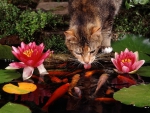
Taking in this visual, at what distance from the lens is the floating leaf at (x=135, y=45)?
398 centimetres

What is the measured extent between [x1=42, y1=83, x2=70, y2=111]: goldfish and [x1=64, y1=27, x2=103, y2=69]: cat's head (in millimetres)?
513

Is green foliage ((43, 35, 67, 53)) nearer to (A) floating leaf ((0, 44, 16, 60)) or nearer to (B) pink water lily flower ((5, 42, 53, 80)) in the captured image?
(A) floating leaf ((0, 44, 16, 60))

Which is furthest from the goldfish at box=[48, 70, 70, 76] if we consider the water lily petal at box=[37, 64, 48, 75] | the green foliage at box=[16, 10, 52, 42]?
the green foliage at box=[16, 10, 52, 42]

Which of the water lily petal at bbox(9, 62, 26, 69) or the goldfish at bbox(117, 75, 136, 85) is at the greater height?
the water lily petal at bbox(9, 62, 26, 69)

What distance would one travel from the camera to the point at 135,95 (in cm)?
324

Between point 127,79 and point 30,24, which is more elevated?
point 30,24

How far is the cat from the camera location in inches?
161

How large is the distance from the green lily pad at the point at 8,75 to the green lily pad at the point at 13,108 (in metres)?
0.42

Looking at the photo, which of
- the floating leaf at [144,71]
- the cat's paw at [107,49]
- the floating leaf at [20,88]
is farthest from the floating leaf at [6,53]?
the floating leaf at [144,71]

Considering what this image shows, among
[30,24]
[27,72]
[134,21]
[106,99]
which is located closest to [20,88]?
[27,72]

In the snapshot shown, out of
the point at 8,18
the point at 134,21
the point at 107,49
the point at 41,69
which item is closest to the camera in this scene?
the point at 41,69

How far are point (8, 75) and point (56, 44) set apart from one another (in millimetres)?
957

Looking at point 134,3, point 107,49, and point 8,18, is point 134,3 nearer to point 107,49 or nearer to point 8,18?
point 107,49

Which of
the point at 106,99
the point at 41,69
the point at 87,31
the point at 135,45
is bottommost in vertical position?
the point at 106,99
